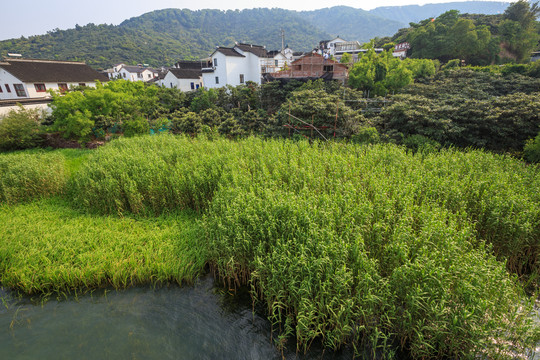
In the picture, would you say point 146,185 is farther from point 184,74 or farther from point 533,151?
point 184,74

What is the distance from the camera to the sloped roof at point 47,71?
26000 mm

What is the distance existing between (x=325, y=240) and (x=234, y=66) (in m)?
28.4

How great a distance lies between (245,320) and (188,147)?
29.0 feet

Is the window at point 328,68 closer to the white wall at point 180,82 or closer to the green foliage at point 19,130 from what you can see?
the white wall at point 180,82

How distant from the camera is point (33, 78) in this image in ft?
86.6

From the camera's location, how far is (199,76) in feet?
115

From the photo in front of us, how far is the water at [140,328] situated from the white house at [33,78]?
26502mm

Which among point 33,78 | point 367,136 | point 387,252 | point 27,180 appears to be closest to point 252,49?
point 33,78

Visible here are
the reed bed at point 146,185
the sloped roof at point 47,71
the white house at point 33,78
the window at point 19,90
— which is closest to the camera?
the reed bed at point 146,185

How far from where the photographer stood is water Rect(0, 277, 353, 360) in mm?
5281

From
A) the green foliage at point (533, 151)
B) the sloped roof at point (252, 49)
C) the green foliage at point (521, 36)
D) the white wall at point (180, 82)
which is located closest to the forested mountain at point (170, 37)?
the white wall at point (180, 82)

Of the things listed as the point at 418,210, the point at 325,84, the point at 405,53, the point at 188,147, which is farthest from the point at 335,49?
the point at 418,210

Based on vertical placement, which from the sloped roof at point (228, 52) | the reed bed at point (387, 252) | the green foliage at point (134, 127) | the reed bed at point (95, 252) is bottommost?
the reed bed at point (95, 252)

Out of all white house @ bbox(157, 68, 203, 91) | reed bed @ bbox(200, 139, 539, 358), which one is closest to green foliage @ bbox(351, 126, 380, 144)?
reed bed @ bbox(200, 139, 539, 358)
